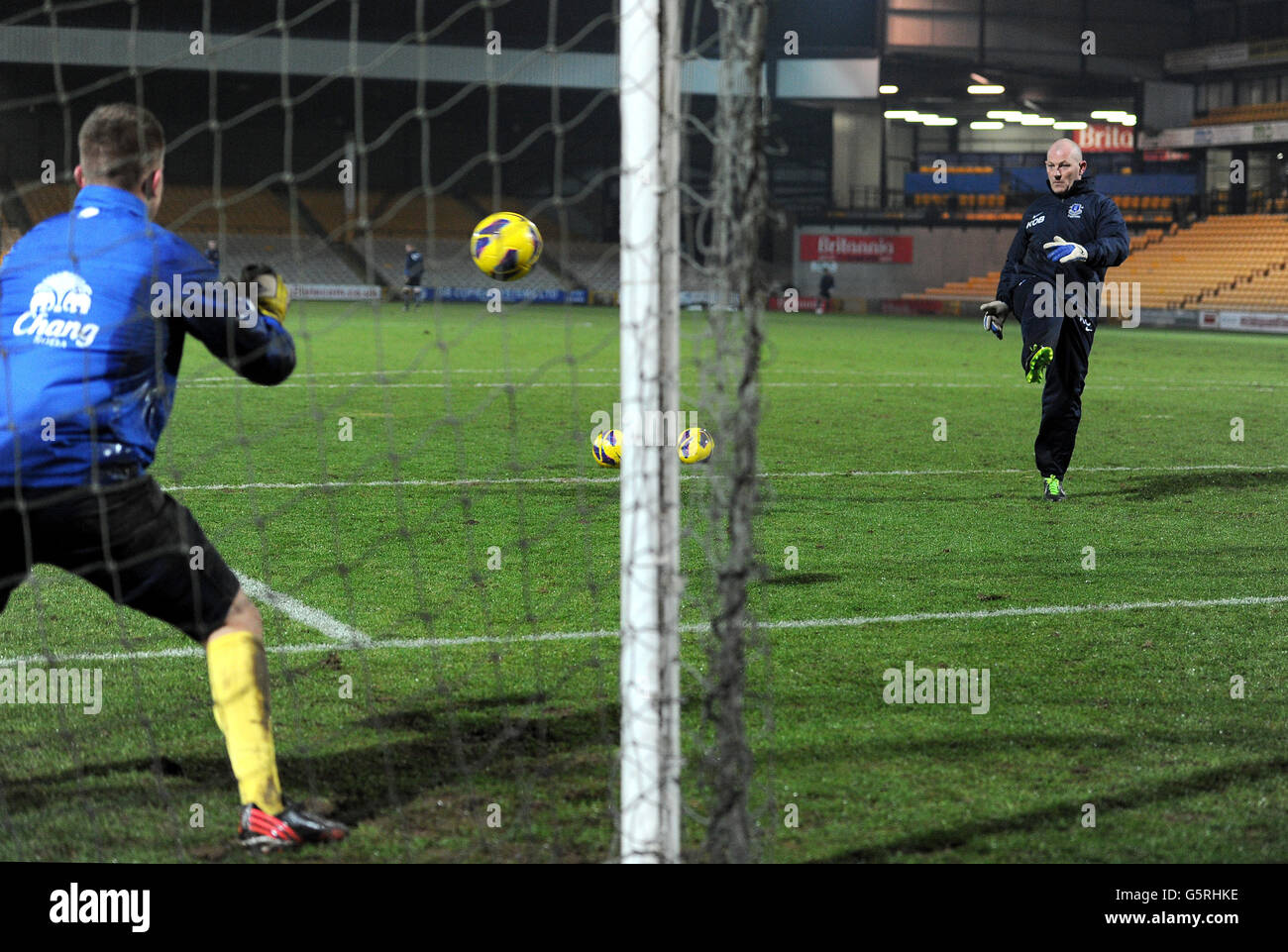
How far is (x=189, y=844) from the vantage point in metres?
3.36

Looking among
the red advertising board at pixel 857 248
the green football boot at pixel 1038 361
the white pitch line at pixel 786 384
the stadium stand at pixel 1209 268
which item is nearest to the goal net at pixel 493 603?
the green football boot at pixel 1038 361

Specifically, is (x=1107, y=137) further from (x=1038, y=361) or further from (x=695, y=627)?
(x=695, y=627)

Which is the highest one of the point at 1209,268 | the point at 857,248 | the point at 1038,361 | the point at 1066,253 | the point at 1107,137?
the point at 1107,137

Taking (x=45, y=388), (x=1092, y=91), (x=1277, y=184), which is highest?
(x=1092, y=91)

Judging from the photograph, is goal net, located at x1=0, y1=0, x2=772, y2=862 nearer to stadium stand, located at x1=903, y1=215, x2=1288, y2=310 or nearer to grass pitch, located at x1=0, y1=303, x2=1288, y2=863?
grass pitch, located at x1=0, y1=303, x2=1288, y2=863

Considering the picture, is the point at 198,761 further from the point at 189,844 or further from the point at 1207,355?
the point at 1207,355

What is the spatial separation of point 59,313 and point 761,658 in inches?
102

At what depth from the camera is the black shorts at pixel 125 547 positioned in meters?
3.26

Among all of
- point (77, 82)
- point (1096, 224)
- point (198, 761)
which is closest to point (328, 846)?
point (198, 761)

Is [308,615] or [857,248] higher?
[857,248]

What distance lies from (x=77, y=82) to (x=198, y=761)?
41.7m

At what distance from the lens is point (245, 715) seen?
339 centimetres

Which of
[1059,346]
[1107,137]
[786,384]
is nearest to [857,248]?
[1107,137]

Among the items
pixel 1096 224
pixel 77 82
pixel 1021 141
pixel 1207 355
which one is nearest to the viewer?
pixel 1096 224
